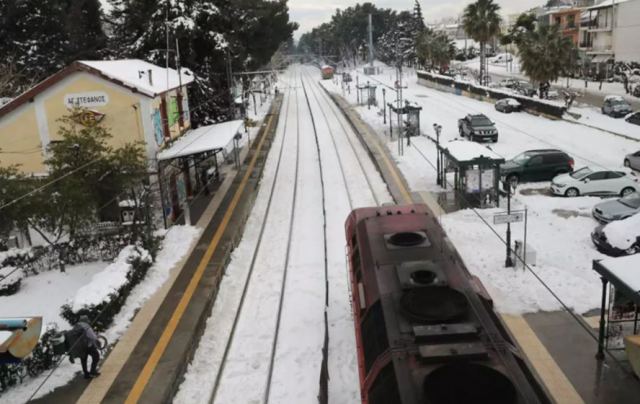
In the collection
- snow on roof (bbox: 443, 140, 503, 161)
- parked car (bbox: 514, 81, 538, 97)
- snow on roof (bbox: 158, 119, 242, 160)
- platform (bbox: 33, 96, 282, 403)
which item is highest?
snow on roof (bbox: 158, 119, 242, 160)

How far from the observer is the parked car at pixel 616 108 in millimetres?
44375

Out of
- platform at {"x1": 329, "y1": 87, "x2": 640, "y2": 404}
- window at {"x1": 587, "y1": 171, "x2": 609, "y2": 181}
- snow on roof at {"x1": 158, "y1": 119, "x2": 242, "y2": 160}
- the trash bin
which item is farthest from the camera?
window at {"x1": 587, "y1": 171, "x2": 609, "y2": 181}

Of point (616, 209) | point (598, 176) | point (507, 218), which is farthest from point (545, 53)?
point (507, 218)

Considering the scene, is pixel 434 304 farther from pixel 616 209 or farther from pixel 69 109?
pixel 69 109

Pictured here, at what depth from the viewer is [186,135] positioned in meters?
30.3

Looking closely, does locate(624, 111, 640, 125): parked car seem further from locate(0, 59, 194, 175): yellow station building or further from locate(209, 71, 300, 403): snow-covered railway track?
locate(0, 59, 194, 175): yellow station building

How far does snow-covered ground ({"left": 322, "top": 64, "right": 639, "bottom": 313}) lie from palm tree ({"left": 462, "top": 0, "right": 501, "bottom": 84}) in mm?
32097

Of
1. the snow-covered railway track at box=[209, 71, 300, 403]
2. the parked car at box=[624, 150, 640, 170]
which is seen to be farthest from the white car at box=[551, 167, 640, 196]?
the snow-covered railway track at box=[209, 71, 300, 403]

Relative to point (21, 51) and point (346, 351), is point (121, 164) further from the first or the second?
point (21, 51)

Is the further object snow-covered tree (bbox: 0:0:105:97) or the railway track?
snow-covered tree (bbox: 0:0:105:97)

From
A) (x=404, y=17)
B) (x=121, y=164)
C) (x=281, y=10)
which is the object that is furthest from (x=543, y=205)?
(x=404, y=17)

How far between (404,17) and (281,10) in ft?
260

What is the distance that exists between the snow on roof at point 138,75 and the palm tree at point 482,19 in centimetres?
4887

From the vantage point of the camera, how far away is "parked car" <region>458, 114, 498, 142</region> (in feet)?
124
